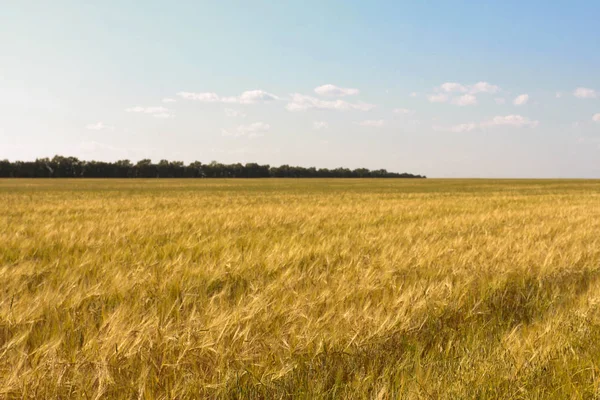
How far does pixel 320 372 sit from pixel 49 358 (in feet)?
3.87

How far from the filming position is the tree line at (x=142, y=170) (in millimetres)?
96250

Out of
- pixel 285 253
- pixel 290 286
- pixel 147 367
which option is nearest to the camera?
pixel 147 367

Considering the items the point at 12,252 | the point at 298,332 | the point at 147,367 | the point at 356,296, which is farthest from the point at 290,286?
the point at 12,252

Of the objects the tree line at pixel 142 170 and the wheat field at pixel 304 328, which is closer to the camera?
the wheat field at pixel 304 328

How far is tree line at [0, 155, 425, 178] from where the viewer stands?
96.2 metres

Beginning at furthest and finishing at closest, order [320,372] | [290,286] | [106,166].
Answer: [106,166] → [290,286] → [320,372]

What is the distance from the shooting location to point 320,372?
172 cm

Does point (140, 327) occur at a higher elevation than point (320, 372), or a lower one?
higher

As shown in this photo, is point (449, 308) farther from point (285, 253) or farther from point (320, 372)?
point (285, 253)

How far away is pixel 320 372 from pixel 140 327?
2.97 feet

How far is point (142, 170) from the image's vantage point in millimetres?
106188

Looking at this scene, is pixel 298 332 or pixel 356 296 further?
pixel 356 296

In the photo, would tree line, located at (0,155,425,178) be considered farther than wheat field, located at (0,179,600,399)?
Yes

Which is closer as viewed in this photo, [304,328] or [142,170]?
[304,328]
